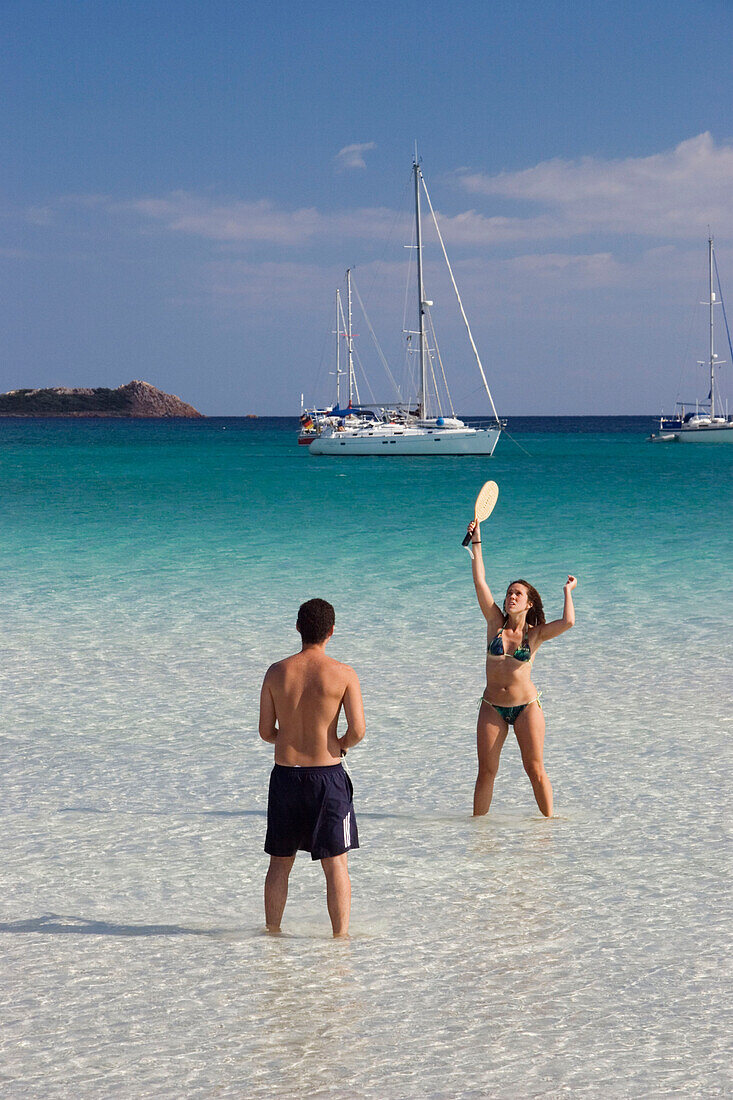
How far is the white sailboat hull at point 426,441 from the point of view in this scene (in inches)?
2778

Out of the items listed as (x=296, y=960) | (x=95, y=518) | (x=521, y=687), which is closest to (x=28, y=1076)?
(x=296, y=960)

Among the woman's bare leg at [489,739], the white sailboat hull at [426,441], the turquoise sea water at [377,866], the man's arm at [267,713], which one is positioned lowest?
the turquoise sea water at [377,866]

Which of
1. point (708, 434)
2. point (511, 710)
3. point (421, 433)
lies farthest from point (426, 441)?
point (511, 710)

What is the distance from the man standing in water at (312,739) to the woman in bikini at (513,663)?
1.64 metres

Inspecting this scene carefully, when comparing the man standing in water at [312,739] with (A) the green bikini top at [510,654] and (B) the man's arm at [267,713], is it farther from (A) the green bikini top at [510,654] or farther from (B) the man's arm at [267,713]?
(A) the green bikini top at [510,654]

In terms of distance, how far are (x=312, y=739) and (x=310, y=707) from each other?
0.45 feet

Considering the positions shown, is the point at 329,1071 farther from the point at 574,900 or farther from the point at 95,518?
the point at 95,518

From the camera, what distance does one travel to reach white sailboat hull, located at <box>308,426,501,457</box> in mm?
70562

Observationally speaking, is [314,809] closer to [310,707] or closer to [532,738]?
[310,707]

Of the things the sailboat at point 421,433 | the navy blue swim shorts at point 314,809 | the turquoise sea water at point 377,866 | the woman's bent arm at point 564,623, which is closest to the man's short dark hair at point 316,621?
the navy blue swim shorts at point 314,809

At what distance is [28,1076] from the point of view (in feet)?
14.2

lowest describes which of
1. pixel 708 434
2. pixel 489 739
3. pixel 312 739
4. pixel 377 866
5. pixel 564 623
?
pixel 377 866

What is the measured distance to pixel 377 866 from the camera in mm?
6531

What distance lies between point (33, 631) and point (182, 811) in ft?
22.9
